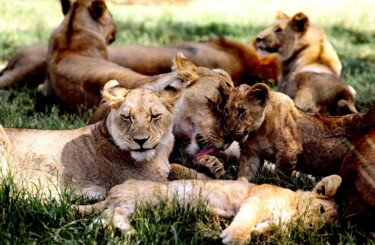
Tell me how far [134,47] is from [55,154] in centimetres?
352

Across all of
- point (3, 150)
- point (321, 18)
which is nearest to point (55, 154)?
point (3, 150)

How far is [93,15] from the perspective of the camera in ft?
20.4

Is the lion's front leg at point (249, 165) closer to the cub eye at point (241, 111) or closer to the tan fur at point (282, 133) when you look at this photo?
the tan fur at point (282, 133)

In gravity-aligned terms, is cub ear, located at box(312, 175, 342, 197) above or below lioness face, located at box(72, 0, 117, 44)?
above

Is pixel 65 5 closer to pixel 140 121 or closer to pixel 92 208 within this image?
pixel 140 121

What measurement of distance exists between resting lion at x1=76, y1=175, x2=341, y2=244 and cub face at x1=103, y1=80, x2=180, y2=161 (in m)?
0.25

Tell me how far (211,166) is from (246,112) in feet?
1.41

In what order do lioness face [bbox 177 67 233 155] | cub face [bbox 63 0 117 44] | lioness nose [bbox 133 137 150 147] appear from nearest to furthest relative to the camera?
lioness nose [bbox 133 137 150 147], lioness face [bbox 177 67 233 155], cub face [bbox 63 0 117 44]

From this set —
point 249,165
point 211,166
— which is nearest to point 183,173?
point 211,166

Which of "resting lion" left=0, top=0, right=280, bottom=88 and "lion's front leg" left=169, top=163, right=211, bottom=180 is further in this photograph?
"resting lion" left=0, top=0, right=280, bottom=88

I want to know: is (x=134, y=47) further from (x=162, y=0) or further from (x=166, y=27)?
(x=162, y=0)

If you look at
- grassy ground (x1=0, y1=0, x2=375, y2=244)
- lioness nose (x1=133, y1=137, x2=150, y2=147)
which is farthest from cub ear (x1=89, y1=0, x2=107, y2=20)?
lioness nose (x1=133, y1=137, x2=150, y2=147)

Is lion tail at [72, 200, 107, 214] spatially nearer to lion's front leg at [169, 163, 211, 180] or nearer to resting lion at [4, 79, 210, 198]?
resting lion at [4, 79, 210, 198]

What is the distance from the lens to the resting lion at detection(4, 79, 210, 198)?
3348 mm
